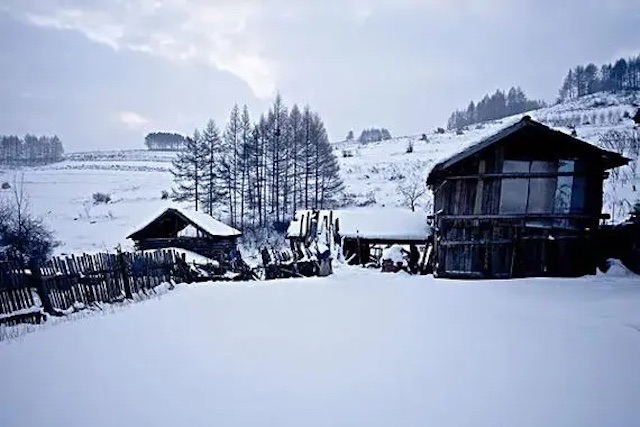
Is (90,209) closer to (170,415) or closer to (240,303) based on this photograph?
(240,303)

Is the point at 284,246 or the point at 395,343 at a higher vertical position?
the point at 395,343

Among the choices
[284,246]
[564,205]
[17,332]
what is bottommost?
[284,246]

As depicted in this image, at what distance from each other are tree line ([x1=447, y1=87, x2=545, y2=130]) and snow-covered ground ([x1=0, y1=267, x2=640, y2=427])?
112613 mm

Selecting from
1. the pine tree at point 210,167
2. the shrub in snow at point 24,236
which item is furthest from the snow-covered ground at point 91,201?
the shrub in snow at point 24,236

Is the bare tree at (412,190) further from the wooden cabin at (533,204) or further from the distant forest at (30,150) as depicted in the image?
the distant forest at (30,150)

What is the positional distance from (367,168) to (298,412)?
55.6 metres

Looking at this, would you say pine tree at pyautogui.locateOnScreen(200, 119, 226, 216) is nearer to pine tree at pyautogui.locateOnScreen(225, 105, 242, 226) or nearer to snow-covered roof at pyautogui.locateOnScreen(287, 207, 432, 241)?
pine tree at pyautogui.locateOnScreen(225, 105, 242, 226)

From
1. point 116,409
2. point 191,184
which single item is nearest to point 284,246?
point 191,184

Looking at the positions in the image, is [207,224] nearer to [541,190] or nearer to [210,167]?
[210,167]

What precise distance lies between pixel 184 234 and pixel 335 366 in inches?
977

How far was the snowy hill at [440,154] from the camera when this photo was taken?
2941 centimetres

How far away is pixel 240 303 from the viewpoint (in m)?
9.41

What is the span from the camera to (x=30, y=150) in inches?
3748

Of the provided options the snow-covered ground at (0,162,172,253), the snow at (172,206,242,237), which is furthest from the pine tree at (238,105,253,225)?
the snow at (172,206,242,237)
